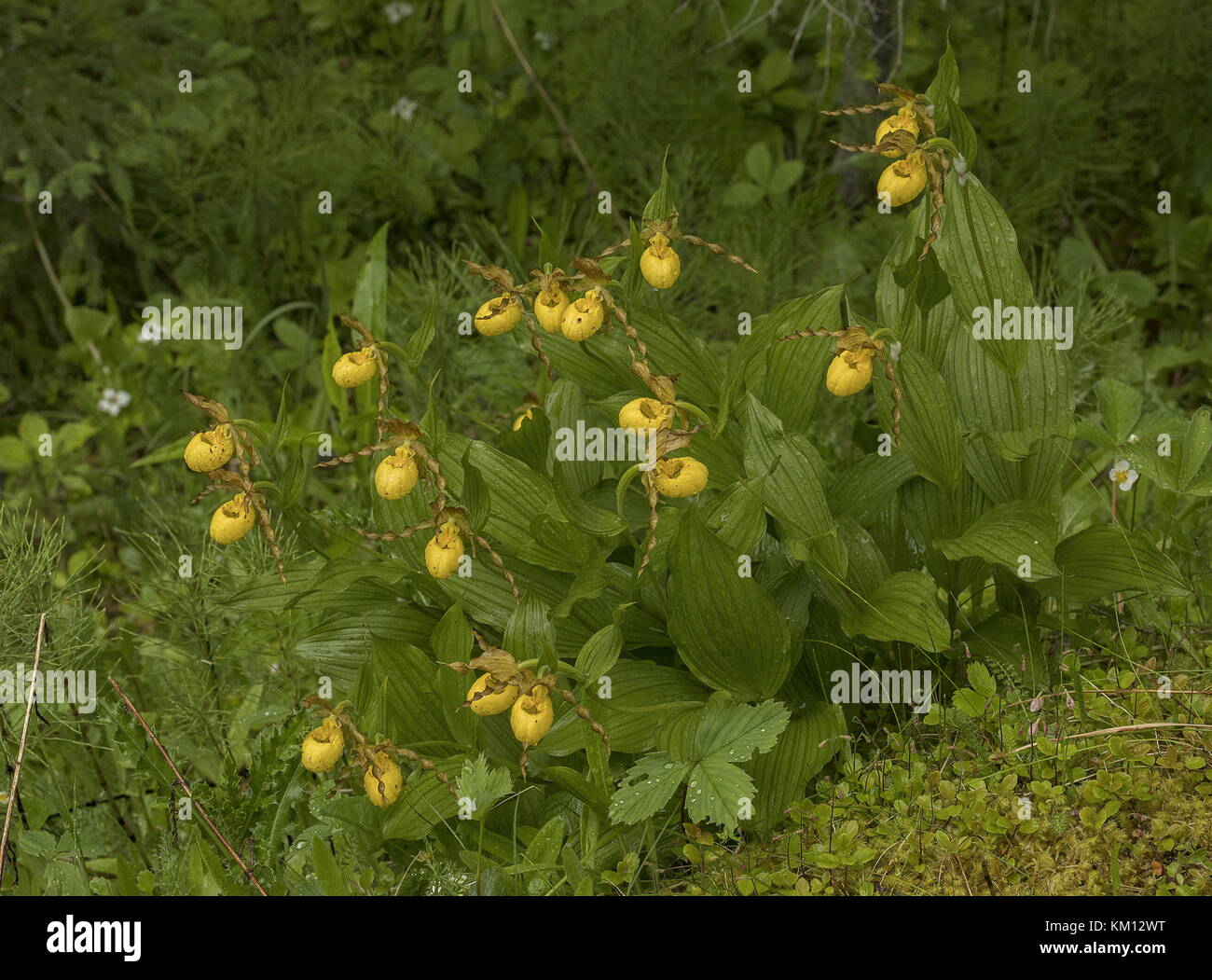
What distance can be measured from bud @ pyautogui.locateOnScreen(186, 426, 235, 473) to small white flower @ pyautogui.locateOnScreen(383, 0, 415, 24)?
3407mm

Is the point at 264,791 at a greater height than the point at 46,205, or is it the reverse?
the point at 46,205

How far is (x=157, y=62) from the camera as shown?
14.1ft

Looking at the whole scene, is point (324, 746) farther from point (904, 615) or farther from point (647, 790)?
point (904, 615)

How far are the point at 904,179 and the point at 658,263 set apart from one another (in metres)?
0.38

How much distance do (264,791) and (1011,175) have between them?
9.99ft

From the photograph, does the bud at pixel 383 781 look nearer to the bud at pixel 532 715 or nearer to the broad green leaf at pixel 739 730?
the bud at pixel 532 715

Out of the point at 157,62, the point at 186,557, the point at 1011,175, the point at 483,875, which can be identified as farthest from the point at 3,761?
the point at 1011,175

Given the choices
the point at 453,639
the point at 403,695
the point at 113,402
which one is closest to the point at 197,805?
the point at 403,695

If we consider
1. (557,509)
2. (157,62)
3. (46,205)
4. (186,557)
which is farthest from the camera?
(157,62)

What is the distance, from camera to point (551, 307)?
1.79 meters

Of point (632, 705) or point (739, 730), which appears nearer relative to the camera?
point (739, 730)

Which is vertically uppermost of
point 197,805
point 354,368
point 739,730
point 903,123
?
point 903,123

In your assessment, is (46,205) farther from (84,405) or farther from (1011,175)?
(1011,175)

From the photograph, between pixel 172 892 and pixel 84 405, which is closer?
pixel 172 892
